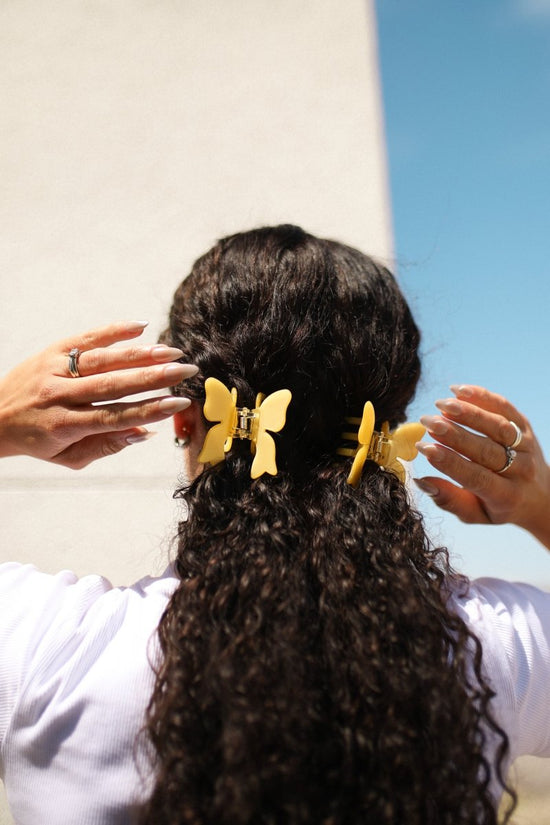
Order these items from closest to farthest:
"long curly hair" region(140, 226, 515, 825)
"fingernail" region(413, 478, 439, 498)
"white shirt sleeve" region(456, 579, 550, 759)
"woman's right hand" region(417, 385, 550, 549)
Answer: "long curly hair" region(140, 226, 515, 825) → "white shirt sleeve" region(456, 579, 550, 759) → "woman's right hand" region(417, 385, 550, 549) → "fingernail" region(413, 478, 439, 498)

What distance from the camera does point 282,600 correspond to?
2.51ft

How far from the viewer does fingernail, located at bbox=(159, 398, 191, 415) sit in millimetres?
853

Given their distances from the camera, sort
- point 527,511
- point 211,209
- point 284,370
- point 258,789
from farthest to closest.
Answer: point 211,209, point 527,511, point 284,370, point 258,789

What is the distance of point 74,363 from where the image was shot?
0.93 metres

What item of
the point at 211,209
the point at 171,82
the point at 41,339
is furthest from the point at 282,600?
the point at 171,82

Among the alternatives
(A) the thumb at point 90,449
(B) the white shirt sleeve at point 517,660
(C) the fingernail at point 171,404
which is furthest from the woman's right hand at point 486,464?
(A) the thumb at point 90,449

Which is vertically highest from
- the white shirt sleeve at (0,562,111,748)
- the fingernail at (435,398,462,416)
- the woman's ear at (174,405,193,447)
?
the fingernail at (435,398,462,416)

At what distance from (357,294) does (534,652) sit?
0.52m

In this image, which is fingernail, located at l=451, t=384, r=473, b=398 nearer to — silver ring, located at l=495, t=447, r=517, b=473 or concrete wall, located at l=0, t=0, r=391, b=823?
silver ring, located at l=495, t=447, r=517, b=473

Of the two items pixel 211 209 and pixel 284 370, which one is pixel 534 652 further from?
pixel 211 209

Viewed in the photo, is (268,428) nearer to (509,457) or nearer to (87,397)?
(87,397)

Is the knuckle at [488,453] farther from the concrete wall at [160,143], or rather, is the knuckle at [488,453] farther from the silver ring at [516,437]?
the concrete wall at [160,143]

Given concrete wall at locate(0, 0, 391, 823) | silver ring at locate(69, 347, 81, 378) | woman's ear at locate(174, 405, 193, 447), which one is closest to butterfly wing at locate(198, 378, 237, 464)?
woman's ear at locate(174, 405, 193, 447)

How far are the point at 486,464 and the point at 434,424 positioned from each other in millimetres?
146
